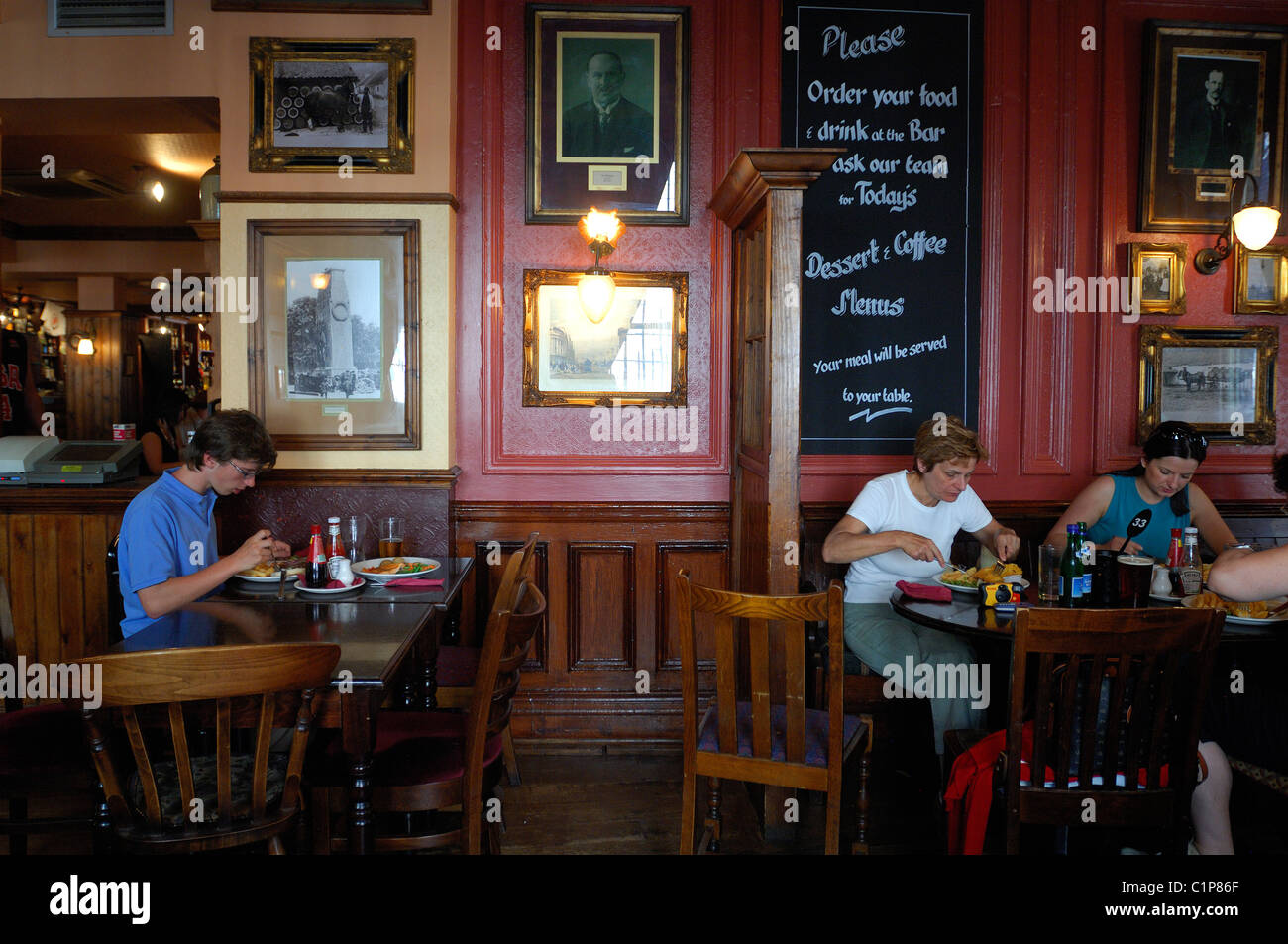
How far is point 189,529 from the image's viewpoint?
290 centimetres

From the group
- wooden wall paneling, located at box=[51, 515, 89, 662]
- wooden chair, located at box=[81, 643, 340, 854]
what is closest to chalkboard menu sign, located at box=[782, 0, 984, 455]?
wooden chair, located at box=[81, 643, 340, 854]

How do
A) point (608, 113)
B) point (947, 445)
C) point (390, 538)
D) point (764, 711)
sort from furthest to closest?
point (608, 113), point (390, 538), point (947, 445), point (764, 711)

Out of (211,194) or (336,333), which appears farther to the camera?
(211,194)

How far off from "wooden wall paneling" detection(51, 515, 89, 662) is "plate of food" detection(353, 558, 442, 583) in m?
1.80

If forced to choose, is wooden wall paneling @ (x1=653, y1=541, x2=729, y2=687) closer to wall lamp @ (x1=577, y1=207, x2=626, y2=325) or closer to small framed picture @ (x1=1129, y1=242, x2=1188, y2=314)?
wall lamp @ (x1=577, y1=207, x2=626, y2=325)

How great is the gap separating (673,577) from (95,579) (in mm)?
2742

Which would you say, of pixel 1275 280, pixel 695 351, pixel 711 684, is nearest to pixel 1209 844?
pixel 711 684

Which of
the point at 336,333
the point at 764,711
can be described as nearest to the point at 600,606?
the point at 336,333

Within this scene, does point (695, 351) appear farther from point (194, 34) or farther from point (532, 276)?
point (194, 34)

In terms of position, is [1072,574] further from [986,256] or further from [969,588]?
[986,256]

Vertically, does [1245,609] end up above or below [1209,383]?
below

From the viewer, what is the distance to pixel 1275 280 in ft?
14.4

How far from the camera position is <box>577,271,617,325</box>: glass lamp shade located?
13.2 ft
